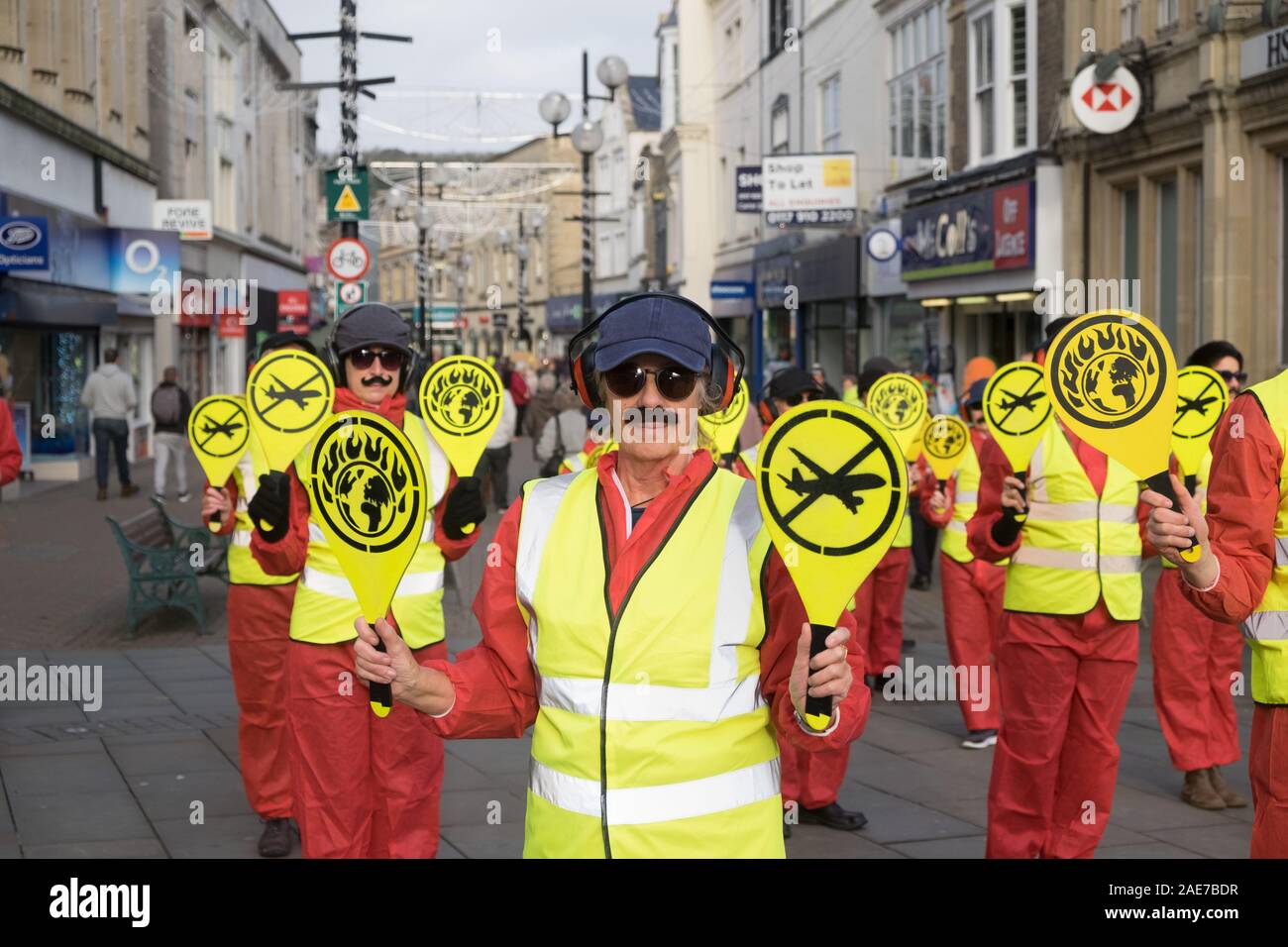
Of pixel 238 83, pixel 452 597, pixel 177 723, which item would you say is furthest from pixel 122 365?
pixel 177 723

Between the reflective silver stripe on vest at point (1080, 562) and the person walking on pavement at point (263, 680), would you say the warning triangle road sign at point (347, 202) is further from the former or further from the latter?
the reflective silver stripe on vest at point (1080, 562)

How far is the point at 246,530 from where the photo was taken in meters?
7.28

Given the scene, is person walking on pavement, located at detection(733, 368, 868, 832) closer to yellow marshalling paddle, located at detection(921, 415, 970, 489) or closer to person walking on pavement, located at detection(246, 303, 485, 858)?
person walking on pavement, located at detection(246, 303, 485, 858)

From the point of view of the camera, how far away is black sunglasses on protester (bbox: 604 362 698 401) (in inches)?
129

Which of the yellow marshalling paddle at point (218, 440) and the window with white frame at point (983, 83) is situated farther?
the window with white frame at point (983, 83)

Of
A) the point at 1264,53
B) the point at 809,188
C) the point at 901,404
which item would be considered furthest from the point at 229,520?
the point at 809,188

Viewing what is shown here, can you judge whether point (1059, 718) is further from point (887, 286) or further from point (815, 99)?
point (815, 99)

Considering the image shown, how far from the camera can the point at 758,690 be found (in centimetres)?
327

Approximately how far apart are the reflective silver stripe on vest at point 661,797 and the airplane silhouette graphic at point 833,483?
60 cm

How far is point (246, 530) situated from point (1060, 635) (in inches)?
137

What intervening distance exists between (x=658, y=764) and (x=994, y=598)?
640cm

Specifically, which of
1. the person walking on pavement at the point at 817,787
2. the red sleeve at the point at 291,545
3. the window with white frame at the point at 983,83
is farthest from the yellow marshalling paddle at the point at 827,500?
the window with white frame at the point at 983,83

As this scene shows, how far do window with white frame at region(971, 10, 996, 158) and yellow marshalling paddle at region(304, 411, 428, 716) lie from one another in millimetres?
20561

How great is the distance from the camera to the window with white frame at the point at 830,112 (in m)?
31.8
